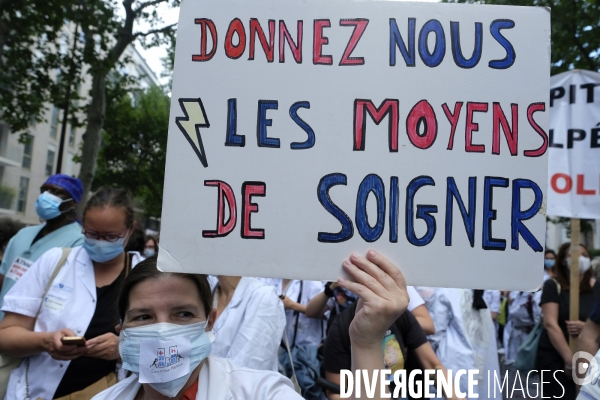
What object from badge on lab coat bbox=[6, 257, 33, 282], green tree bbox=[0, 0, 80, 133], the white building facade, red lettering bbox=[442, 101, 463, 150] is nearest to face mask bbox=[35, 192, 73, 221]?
badge on lab coat bbox=[6, 257, 33, 282]

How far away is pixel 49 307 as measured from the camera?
8.38ft

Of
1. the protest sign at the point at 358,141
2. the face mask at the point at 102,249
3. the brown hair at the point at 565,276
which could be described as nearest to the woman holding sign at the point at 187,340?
the protest sign at the point at 358,141

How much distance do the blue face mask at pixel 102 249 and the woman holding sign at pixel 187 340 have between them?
0.81 meters

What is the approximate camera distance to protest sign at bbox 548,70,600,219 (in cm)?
411

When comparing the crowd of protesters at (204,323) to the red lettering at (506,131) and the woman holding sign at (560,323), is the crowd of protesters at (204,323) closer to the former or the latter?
the woman holding sign at (560,323)

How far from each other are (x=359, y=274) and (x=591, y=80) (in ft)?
12.2

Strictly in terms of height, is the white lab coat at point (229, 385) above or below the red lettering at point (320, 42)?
below

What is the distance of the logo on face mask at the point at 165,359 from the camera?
5.64 ft

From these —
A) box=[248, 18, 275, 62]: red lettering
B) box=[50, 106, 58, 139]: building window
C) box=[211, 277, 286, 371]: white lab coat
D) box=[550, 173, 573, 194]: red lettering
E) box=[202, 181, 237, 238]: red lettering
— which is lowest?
box=[211, 277, 286, 371]: white lab coat

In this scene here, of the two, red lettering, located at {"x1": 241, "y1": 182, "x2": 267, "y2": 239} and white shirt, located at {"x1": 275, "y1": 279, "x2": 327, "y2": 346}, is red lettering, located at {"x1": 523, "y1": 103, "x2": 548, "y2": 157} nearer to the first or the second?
red lettering, located at {"x1": 241, "y1": 182, "x2": 267, "y2": 239}

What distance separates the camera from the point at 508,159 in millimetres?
1685

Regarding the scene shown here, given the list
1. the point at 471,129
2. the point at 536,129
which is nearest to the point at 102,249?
the point at 471,129

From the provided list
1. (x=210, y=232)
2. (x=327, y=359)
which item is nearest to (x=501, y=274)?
(x=210, y=232)

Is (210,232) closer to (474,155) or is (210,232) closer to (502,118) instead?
(474,155)
